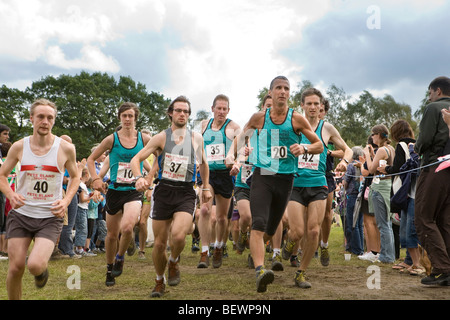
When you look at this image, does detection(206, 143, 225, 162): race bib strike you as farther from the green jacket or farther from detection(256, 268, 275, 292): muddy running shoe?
detection(256, 268, 275, 292): muddy running shoe

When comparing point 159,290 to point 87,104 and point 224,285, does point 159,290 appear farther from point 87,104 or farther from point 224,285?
point 87,104

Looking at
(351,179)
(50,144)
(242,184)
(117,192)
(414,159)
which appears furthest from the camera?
(351,179)

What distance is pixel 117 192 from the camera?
6746mm

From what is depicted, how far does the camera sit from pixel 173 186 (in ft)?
18.7

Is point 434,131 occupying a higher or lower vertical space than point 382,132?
lower

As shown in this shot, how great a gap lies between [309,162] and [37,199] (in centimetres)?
371

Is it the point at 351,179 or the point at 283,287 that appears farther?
the point at 351,179

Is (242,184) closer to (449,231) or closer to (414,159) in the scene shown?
(414,159)

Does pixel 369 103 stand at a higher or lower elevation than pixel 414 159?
higher

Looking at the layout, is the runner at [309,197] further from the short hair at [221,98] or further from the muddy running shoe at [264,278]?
the short hair at [221,98]

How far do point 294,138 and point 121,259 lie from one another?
288cm

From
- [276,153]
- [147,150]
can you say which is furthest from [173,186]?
[276,153]

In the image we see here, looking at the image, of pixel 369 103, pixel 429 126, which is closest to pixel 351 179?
pixel 429 126

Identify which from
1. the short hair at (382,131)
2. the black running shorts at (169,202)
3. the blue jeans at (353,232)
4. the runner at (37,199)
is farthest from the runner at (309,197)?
the blue jeans at (353,232)
